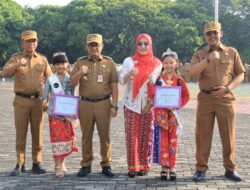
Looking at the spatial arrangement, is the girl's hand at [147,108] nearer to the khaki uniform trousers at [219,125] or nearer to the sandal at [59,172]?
the khaki uniform trousers at [219,125]

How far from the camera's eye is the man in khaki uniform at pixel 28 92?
626 cm

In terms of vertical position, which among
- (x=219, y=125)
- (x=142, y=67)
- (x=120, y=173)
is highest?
(x=142, y=67)

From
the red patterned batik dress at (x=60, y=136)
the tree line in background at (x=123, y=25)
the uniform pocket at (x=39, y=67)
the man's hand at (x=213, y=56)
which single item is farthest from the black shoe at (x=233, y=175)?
the tree line in background at (x=123, y=25)

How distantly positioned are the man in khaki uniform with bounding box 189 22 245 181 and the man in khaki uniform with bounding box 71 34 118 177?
1145mm

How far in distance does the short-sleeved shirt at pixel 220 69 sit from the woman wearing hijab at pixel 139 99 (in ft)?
1.89

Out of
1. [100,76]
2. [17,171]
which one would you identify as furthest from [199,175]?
[17,171]

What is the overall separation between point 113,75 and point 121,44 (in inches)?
1593

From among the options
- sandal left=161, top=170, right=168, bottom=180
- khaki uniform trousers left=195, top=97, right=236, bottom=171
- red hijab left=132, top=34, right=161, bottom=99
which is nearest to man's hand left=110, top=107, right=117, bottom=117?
red hijab left=132, top=34, right=161, bottom=99

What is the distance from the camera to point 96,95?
607 centimetres

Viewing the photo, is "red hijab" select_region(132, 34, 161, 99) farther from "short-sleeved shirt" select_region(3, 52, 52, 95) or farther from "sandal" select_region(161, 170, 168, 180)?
"short-sleeved shirt" select_region(3, 52, 52, 95)

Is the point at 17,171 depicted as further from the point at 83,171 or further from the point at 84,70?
the point at 84,70

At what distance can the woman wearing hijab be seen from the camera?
5.86 metres

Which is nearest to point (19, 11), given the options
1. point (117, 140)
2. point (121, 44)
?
point (121, 44)

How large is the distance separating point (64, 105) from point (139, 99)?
1.01 meters
